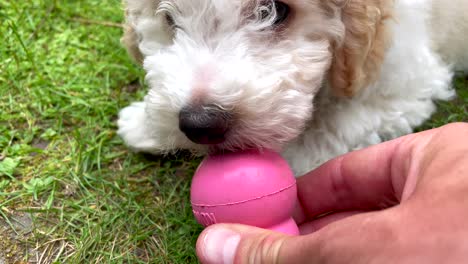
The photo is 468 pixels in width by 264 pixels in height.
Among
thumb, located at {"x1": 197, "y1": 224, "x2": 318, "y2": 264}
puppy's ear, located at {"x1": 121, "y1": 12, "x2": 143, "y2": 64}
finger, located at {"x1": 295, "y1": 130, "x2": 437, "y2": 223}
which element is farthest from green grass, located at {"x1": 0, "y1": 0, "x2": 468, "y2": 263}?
thumb, located at {"x1": 197, "y1": 224, "x2": 318, "y2": 264}

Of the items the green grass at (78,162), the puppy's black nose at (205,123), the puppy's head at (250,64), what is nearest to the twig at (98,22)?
the green grass at (78,162)

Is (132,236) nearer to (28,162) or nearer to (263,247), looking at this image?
(28,162)

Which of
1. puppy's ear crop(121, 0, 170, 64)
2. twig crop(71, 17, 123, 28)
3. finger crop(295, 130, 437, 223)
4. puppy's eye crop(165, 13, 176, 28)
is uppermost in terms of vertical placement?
puppy's eye crop(165, 13, 176, 28)

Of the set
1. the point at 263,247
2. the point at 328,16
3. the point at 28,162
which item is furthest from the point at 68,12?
the point at 263,247

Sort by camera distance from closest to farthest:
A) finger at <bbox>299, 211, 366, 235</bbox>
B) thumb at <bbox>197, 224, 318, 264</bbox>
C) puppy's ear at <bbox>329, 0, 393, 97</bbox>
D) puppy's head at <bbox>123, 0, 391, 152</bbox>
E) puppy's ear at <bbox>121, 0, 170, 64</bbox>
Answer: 1. thumb at <bbox>197, 224, 318, 264</bbox>
2. puppy's head at <bbox>123, 0, 391, 152</bbox>
3. finger at <bbox>299, 211, 366, 235</bbox>
4. puppy's ear at <bbox>329, 0, 393, 97</bbox>
5. puppy's ear at <bbox>121, 0, 170, 64</bbox>

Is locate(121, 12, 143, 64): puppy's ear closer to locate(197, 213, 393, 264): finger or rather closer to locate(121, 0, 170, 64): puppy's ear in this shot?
locate(121, 0, 170, 64): puppy's ear

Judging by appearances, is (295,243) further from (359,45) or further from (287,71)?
(359,45)
